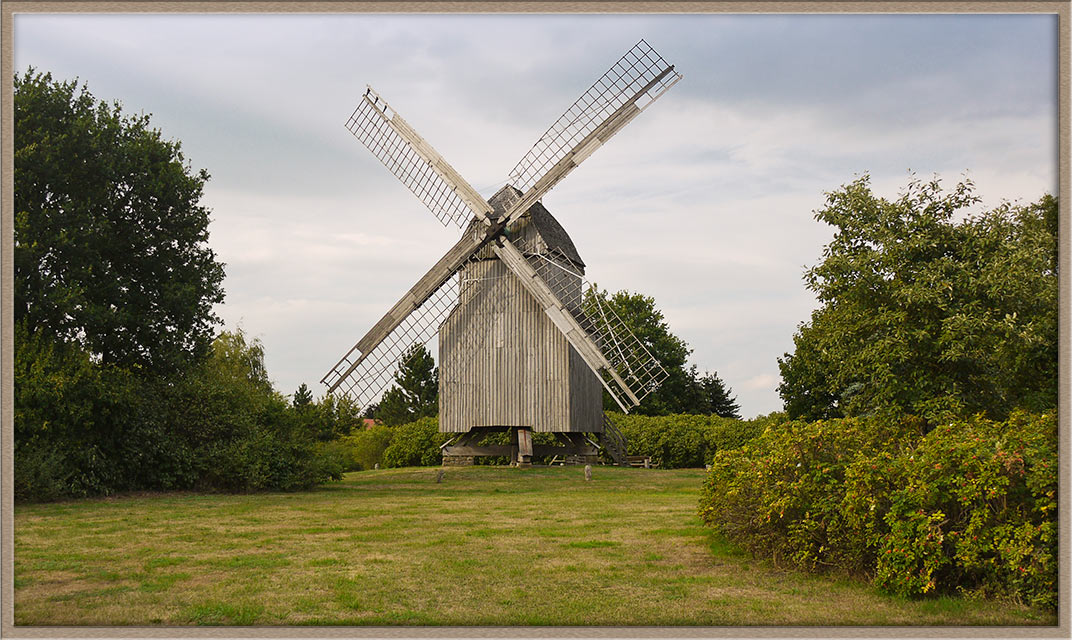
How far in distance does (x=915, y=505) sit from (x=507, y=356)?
14542 mm

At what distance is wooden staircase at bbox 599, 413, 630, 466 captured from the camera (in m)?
25.2

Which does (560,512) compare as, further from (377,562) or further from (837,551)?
(837,551)

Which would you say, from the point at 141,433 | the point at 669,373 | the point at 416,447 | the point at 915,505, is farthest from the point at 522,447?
the point at 669,373

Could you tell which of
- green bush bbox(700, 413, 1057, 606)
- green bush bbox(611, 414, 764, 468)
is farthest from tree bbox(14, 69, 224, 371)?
green bush bbox(611, 414, 764, 468)

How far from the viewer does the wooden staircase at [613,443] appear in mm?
25197

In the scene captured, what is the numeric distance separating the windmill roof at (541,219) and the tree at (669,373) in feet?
66.9

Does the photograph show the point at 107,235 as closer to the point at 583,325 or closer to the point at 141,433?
the point at 141,433

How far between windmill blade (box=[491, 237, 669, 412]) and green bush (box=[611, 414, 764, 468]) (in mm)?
7221

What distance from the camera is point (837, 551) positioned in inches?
326

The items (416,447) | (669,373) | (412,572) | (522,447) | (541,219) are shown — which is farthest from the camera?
(669,373)

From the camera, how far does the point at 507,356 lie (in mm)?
21375

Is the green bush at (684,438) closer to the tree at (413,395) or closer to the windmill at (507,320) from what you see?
the windmill at (507,320)

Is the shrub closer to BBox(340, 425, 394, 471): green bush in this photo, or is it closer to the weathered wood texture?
the weathered wood texture

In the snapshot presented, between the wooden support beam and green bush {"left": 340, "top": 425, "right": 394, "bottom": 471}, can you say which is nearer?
the wooden support beam
